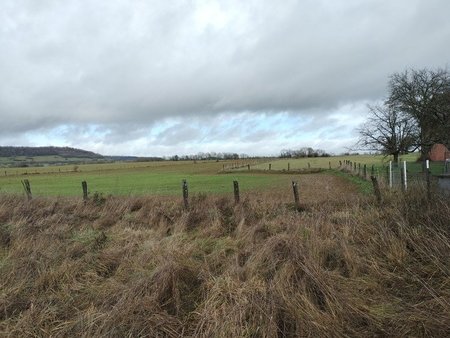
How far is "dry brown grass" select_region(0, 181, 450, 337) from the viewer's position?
4613mm

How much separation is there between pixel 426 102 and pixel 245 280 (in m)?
55.6

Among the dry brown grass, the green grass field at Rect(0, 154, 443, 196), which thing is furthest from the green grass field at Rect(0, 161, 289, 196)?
the dry brown grass

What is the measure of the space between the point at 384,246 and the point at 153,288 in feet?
12.1

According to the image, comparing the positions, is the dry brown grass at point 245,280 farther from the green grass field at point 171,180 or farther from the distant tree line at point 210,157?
the distant tree line at point 210,157

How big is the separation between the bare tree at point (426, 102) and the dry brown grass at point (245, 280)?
46.3 m

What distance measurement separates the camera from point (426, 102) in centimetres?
5356

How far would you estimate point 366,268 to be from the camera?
6.00 meters

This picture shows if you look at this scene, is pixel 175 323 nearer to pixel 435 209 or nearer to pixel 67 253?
pixel 67 253

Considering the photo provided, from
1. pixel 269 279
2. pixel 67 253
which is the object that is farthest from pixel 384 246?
pixel 67 253

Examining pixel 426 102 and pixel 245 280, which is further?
pixel 426 102

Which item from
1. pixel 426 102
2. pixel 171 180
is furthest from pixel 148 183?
pixel 426 102

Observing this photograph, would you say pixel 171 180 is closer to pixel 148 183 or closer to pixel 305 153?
pixel 148 183

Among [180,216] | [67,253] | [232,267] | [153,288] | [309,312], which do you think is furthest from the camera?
[180,216]

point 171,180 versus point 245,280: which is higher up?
point 245,280
